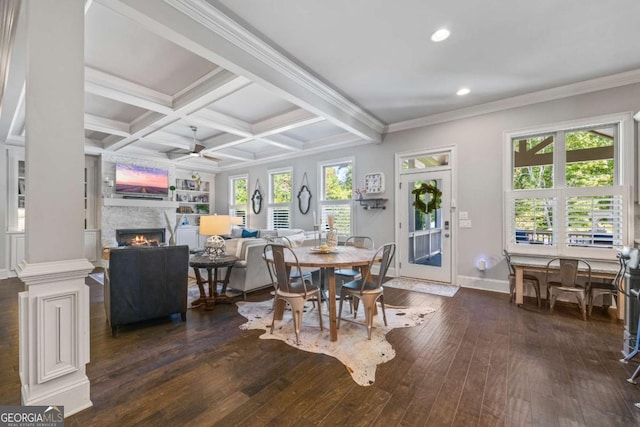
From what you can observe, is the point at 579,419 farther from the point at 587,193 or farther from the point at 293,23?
the point at 293,23

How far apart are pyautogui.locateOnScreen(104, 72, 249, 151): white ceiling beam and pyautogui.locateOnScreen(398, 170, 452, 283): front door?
3392 millimetres

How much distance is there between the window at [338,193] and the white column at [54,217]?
4847 mm

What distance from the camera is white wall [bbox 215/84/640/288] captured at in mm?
3816

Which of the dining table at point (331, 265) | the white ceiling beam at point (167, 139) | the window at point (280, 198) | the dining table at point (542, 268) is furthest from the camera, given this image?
the window at point (280, 198)

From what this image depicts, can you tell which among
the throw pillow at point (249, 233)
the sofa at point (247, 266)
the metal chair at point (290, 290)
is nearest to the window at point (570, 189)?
the metal chair at point (290, 290)

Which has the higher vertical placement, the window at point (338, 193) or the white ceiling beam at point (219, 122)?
the white ceiling beam at point (219, 122)

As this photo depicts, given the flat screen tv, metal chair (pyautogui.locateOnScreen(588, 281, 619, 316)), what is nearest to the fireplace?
the flat screen tv

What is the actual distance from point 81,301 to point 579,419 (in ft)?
10.3

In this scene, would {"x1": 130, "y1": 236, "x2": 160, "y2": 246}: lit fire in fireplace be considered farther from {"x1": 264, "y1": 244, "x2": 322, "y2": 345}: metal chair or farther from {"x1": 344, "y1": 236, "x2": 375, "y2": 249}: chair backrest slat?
{"x1": 264, "y1": 244, "x2": 322, "y2": 345}: metal chair

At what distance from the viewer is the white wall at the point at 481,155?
150 inches

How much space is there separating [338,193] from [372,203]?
3.07 ft

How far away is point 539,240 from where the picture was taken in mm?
4129

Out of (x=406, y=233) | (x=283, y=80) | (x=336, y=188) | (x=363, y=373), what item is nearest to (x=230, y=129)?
(x=283, y=80)

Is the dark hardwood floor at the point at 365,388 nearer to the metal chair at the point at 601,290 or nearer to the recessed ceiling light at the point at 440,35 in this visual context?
the metal chair at the point at 601,290
